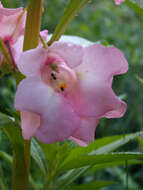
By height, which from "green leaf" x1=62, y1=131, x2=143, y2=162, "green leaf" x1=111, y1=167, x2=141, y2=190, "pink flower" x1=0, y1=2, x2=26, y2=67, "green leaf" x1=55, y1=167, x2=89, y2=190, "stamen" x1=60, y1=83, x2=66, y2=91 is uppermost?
"pink flower" x1=0, y1=2, x2=26, y2=67

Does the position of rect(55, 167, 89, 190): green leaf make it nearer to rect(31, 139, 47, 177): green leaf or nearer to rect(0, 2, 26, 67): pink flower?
rect(31, 139, 47, 177): green leaf

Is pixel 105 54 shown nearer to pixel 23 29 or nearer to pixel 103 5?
pixel 23 29

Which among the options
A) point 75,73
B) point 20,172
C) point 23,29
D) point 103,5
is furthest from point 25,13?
point 103,5

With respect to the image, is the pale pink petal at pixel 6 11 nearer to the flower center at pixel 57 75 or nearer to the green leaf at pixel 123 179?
the flower center at pixel 57 75

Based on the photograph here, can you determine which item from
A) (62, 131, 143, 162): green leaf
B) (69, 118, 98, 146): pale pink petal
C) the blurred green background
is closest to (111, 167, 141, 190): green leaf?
the blurred green background

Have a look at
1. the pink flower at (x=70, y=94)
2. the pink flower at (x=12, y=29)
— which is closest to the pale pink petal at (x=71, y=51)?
the pink flower at (x=70, y=94)
